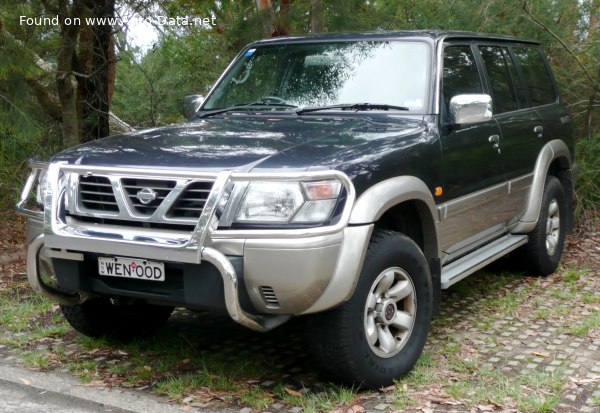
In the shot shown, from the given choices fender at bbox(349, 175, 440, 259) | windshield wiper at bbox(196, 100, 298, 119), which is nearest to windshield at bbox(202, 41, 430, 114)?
windshield wiper at bbox(196, 100, 298, 119)

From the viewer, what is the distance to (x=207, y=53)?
13.6 m

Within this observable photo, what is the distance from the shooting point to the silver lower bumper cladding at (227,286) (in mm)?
3607

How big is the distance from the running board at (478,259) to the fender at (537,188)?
0.10 m

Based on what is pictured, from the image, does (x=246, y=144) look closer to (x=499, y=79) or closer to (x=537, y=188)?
(x=499, y=79)

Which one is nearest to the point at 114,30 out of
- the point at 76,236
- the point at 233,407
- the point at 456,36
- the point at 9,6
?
the point at 9,6

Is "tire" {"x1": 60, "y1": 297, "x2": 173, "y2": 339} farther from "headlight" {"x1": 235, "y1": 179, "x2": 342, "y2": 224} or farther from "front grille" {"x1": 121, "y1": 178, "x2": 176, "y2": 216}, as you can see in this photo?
"headlight" {"x1": 235, "y1": 179, "x2": 342, "y2": 224}

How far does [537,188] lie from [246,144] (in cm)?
295

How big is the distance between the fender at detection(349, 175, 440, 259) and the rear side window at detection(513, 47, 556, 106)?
94.4 inches

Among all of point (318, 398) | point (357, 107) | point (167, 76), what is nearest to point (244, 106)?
point (357, 107)

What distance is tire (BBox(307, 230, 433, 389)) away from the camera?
3.90 m

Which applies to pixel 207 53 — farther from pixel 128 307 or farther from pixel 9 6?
pixel 128 307

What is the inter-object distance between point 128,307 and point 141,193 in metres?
1.37

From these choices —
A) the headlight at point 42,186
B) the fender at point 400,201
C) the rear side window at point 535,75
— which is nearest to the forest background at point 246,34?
the rear side window at point 535,75

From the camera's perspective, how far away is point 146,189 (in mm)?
3891
